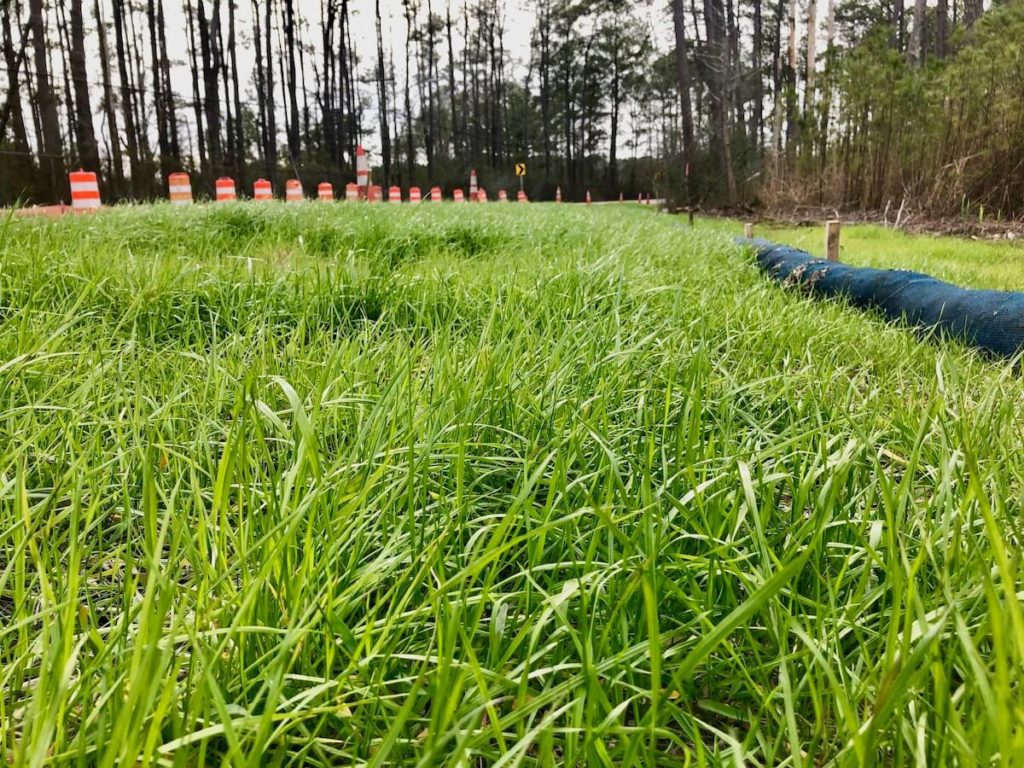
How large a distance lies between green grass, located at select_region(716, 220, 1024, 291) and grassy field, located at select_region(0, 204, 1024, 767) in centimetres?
265

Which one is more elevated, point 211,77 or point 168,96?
point 211,77

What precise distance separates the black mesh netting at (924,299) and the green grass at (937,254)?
3.56ft

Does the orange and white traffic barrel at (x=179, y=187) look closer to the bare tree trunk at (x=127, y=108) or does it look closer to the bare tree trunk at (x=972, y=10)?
the bare tree trunk at (x=127, y=108)

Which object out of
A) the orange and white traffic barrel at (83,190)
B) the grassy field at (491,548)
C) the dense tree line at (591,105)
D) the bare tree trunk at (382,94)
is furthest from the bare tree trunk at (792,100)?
the bare tree trunk at (382,94)

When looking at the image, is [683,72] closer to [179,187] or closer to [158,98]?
[179,187]

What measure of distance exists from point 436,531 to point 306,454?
0.23m

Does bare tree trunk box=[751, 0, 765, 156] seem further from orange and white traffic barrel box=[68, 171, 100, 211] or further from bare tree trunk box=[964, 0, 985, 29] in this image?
orange and white traffic barrel box=[68, 171, 100, 211]

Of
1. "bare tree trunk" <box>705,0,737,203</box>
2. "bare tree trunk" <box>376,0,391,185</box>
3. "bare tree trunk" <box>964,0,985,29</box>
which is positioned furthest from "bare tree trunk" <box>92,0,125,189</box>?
"bare tree trunk" <box>964,0,985,29</box>

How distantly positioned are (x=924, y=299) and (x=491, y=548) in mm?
2823

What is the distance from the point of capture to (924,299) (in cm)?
285

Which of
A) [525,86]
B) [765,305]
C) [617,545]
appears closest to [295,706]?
[617,545]

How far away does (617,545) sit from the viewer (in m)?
1.01

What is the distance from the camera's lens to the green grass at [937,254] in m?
4.26

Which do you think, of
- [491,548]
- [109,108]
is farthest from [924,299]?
[109,108]
